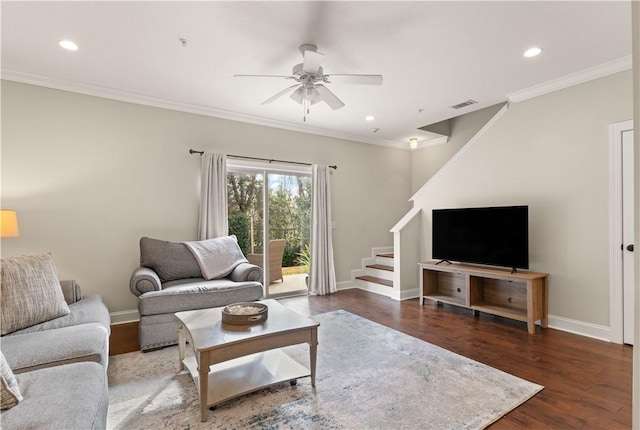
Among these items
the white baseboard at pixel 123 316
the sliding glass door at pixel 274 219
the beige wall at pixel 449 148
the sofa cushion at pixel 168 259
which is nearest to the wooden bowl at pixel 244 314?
the sofa cushion at pixel 168 259

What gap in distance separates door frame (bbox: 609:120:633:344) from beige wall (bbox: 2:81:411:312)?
410 cm

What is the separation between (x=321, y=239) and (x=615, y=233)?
3.59 m

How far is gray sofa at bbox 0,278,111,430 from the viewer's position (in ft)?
4.04

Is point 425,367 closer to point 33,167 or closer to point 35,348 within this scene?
point 35,348

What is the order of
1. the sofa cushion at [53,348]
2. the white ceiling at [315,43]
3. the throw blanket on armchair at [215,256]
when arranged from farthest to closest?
1. the throw blanket on armchair at [215,256]
2. the white ceiling at [315,43]
3. the sofa cushion at [53,348]

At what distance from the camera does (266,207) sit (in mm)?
5004

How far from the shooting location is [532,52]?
9.55ft

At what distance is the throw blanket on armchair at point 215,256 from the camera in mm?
3740

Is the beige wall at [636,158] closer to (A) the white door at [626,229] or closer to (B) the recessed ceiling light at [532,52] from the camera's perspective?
(B) the recessed ceiling light at [532,52]

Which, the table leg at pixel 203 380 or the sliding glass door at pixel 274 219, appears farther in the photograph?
the sliding glass door at pixel 274 219

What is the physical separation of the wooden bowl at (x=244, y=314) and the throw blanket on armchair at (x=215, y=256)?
1.42 metres

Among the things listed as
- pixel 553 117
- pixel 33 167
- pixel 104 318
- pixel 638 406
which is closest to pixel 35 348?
pixel 104 318

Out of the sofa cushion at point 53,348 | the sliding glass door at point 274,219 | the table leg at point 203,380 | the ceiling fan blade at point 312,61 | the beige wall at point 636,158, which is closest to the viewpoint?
the beige wall at point 636,158

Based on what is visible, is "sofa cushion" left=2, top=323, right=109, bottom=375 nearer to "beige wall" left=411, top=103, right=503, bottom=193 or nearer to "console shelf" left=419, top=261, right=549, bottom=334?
"console shelf" left=419, top=261, right=549, bottom=334
